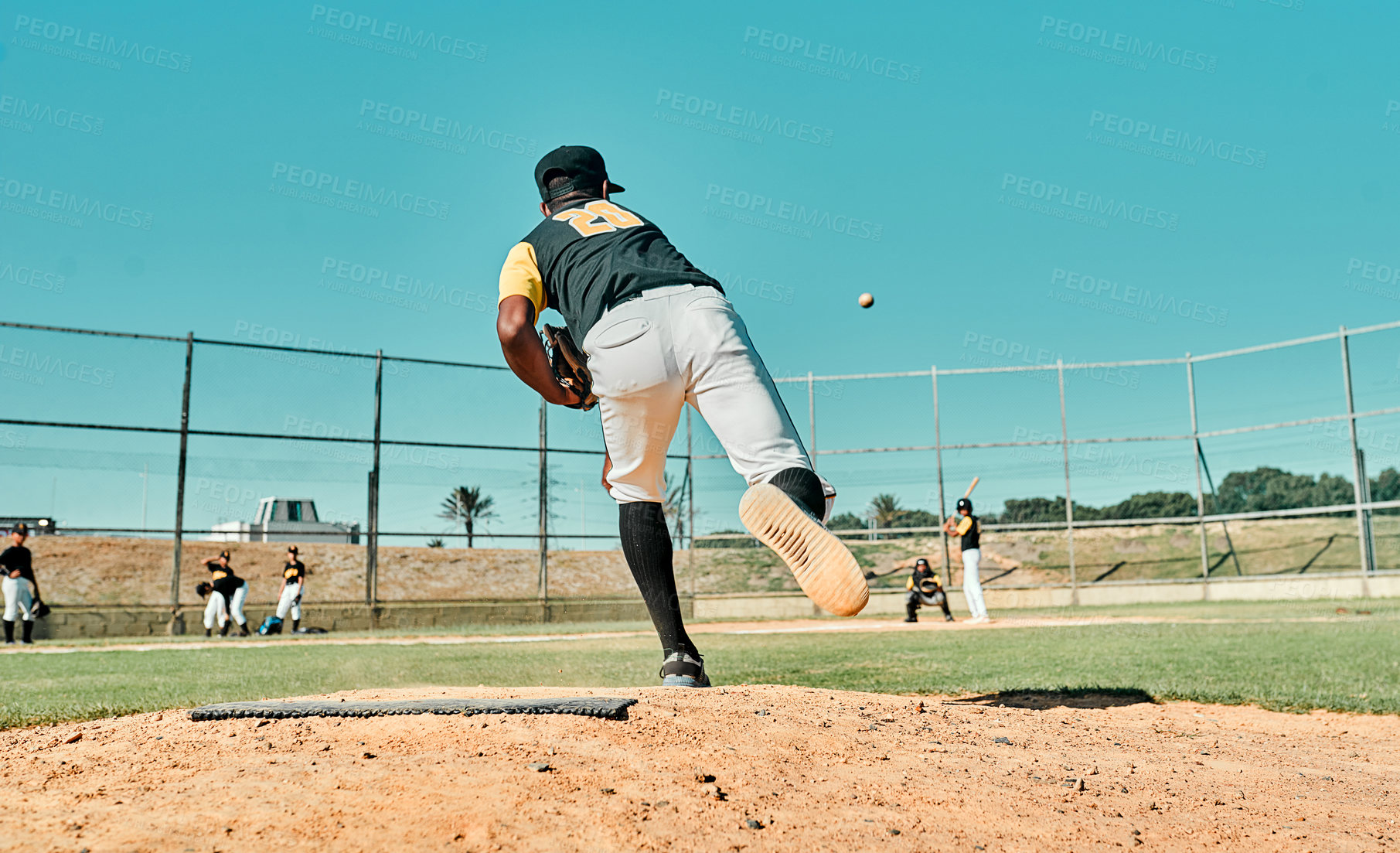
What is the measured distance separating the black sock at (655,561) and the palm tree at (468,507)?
1532 centimetres

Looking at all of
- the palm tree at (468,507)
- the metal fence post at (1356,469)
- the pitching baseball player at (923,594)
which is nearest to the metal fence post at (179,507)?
the palm tree at (468,507)

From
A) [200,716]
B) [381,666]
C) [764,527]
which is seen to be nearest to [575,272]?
[764,527]

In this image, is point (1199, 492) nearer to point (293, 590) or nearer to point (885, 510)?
point (885, 510)

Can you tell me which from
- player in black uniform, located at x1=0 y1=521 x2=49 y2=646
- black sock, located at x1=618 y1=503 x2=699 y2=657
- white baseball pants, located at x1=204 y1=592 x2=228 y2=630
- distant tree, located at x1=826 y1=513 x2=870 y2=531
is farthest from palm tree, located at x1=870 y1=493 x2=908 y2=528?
black sock, located at x1=618 y1=503 x2=699 y2=657

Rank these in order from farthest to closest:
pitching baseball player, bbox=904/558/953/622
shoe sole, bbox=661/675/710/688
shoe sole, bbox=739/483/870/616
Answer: pitching baseball player, bbox=904/558/953/622, shoe sole, bbox=661/675/710/688, shoe sole, bbox=739/483/870/616

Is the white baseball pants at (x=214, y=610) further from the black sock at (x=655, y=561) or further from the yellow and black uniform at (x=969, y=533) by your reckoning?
the black sock at (x=655, y=561)

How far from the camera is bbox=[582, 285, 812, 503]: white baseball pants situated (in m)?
2.98

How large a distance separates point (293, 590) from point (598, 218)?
46.8 ft

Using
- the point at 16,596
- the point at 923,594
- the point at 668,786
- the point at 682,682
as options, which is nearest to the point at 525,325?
the point at 682,682

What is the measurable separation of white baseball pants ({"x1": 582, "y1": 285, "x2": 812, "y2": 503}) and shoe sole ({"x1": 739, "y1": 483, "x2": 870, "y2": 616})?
19cm

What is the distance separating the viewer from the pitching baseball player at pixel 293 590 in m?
15.8

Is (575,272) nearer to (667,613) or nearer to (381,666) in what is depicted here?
(667,613)

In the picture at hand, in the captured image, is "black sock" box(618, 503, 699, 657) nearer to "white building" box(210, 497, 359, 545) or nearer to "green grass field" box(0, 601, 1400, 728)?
"green grass field" box(0, 601, 1400, 728)

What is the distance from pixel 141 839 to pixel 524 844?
2.09 ft
